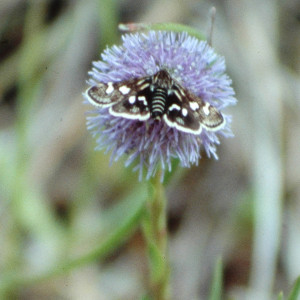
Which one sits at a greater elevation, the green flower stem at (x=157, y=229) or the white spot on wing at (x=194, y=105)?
the white spot on wing at (x=194, y=105)

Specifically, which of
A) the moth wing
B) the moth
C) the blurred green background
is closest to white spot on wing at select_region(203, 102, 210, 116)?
the moth

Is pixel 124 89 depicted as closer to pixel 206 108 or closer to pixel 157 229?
pixel 206 108

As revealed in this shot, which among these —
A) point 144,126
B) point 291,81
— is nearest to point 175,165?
point 144,126

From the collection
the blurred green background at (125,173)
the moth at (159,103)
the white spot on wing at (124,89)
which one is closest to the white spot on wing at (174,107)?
the moth at (159,103)

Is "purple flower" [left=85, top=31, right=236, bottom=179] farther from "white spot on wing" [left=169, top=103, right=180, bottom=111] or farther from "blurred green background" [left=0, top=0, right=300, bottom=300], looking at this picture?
"blurred green background" [left=0, top=0, right=300, bottom=300]

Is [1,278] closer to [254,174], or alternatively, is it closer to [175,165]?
[175,165]

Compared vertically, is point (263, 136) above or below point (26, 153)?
above

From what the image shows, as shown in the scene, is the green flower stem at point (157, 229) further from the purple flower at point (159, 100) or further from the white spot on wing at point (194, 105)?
the white spot on wing at point (194, 105)
